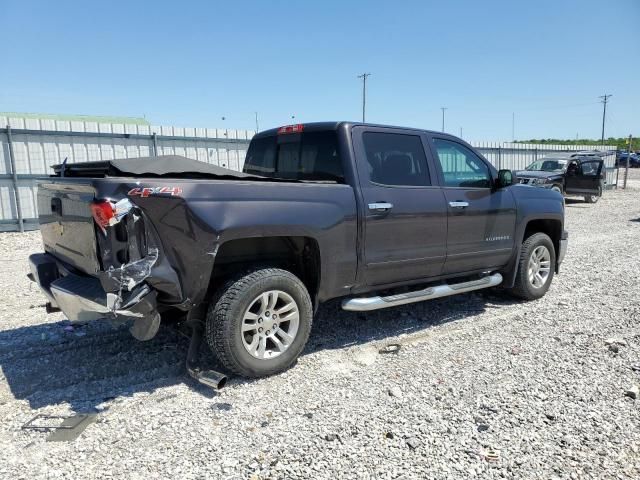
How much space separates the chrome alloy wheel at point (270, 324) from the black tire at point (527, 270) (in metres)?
3.18

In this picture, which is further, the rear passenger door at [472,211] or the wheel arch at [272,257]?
the rear passenger door at [472,211]

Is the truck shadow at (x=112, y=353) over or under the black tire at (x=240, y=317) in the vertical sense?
under

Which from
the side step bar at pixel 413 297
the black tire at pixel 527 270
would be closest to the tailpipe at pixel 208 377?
the side step bar at pixel 413 297

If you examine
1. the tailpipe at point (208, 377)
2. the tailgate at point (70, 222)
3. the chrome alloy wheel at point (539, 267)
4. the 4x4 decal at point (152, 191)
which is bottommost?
the tailpipe at point (208, 377)

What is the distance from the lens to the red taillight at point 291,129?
4.70 m

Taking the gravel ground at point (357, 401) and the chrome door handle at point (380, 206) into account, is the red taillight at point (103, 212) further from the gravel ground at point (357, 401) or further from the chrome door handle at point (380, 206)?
the chrome door handle at point (380, 206)

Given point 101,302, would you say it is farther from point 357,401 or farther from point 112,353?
point 357,401

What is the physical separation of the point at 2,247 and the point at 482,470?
980 cm

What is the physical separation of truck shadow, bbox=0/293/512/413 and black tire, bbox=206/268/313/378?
0.73ft

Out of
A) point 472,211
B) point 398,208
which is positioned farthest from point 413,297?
point 472,211

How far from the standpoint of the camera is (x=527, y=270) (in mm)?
5832

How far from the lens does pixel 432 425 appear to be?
→ 123 inches

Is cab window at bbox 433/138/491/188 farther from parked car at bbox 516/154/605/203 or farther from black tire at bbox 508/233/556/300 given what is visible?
parked car at bbox 516/154/605/203

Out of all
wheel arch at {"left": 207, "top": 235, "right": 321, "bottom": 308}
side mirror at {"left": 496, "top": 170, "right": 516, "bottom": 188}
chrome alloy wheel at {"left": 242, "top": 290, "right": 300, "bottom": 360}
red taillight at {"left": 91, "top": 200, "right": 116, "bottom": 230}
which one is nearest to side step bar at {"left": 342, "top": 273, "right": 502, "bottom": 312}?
wheel arch at {"left": 207, "top": 235, "right": 321, "bottom": 308}
